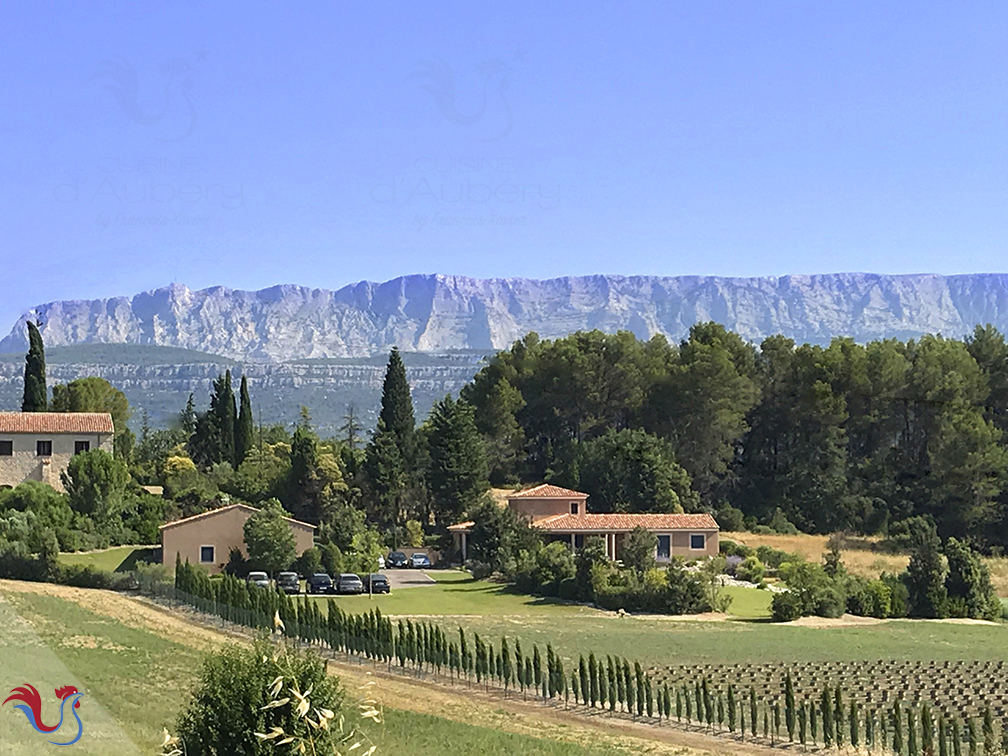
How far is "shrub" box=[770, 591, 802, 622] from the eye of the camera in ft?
149

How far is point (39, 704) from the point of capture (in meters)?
24.2

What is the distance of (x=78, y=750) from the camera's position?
1991cm

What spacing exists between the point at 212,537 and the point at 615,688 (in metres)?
26.5

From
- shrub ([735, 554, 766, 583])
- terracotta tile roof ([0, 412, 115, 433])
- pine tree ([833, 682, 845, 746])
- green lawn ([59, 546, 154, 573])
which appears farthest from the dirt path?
terracotta tile roof ([0, 412, 115, 433])

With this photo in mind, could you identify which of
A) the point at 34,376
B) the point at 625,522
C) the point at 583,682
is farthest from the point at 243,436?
the point at 583,682

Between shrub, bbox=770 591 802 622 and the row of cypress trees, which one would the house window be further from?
the row of cypress trees

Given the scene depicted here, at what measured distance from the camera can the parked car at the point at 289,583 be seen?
157ft

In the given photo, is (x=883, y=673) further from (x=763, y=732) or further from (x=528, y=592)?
(x=528, y=592)

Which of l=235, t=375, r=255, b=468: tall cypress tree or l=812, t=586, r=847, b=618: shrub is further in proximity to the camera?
l=235, t=375, r=255, b=468: tall cypress tree

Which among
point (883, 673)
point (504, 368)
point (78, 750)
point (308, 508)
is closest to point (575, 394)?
point (504, 368)

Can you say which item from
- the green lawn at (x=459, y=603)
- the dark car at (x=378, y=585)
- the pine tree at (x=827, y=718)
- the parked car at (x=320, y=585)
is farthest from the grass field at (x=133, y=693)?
the dark car at (x=378, y=585)

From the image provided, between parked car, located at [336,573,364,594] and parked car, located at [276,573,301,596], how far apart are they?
4.94 feet

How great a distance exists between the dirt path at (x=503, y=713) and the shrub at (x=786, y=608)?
17443 millimetres

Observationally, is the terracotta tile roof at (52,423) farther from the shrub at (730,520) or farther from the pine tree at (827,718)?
the pine tree at (827,718)
